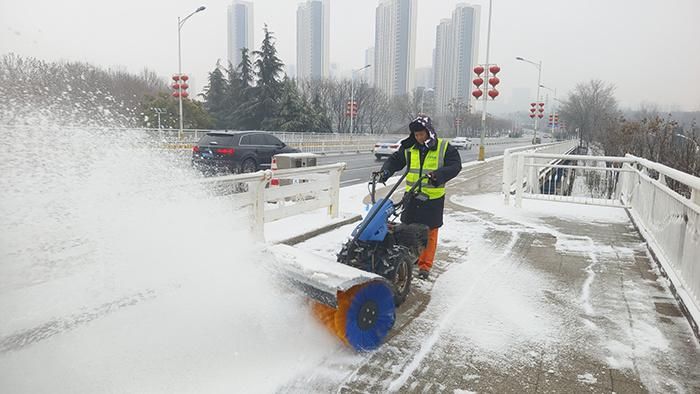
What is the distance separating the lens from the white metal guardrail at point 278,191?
5795 mm

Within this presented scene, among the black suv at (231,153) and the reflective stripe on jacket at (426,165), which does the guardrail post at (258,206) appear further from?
the black suv at (231,153)

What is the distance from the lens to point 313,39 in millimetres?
82000

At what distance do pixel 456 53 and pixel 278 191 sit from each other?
83195 mm

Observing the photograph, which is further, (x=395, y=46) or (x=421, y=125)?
(x=395, y=46)

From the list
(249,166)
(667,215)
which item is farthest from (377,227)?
(249,166)

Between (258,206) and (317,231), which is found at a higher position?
(258,206)

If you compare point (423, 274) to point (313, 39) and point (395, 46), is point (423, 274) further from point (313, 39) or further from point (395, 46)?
point (395, 46)

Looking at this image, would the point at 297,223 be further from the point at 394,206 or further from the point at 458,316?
the point at 458,316

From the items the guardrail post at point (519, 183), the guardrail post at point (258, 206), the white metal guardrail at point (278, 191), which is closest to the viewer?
the white metal guardrail at point (278, 191)

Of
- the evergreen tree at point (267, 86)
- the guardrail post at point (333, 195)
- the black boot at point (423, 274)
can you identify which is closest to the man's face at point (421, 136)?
the black boot at point (423, 274)

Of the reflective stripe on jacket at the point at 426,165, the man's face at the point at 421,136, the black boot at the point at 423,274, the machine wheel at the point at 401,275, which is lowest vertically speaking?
the black boot at the point at 423,274

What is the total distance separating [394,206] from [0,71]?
4.12 metres

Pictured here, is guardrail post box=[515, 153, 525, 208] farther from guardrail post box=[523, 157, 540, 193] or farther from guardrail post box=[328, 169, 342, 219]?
guardrail post box=[328, 169, 342, 219]

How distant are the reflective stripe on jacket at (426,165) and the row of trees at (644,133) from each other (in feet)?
30.4
